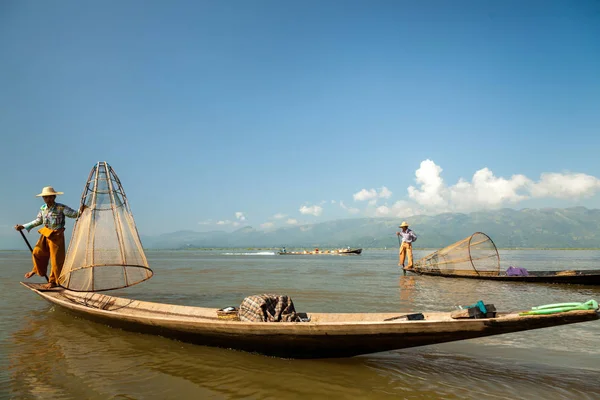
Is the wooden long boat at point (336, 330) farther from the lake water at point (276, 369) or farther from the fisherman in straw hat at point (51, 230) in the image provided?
the fisherman in straw hat at point (51, 230)

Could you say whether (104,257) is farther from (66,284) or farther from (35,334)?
(35,334)

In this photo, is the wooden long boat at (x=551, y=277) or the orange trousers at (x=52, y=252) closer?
the orange trousers at (x=52, y=252)

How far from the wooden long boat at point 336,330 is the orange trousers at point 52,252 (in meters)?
3.09

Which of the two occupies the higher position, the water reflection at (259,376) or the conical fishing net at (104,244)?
the conical fishing net at (104,244)

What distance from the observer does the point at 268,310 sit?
5.03 metres

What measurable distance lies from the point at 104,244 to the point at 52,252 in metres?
1.53

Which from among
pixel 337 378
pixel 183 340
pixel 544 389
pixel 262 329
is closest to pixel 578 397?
pixel 544 389

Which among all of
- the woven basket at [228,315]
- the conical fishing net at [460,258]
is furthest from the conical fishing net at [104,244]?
the conical fishing net at [460,258]

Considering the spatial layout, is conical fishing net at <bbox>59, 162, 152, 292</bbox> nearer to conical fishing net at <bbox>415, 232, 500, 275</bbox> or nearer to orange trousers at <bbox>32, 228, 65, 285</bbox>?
orange trousers at <bbox>32, 228, 65, 285</bbox>

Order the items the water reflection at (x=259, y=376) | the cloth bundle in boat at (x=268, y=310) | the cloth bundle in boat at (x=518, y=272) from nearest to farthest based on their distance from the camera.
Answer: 1. the water reflection at (x=259, y=376)
2. the cloth bundle in boat at (x=268, y=310)
3. the cloth bundle in boat at (x=518, y=272)

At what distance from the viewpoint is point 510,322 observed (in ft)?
11.9

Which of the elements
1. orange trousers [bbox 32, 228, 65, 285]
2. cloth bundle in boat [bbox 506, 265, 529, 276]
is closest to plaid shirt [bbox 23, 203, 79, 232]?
orange trousers [bbox 32, 228, 65, 285]

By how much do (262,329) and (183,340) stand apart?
1731 millimetres

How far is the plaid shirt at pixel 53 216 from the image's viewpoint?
8047 millimetres
